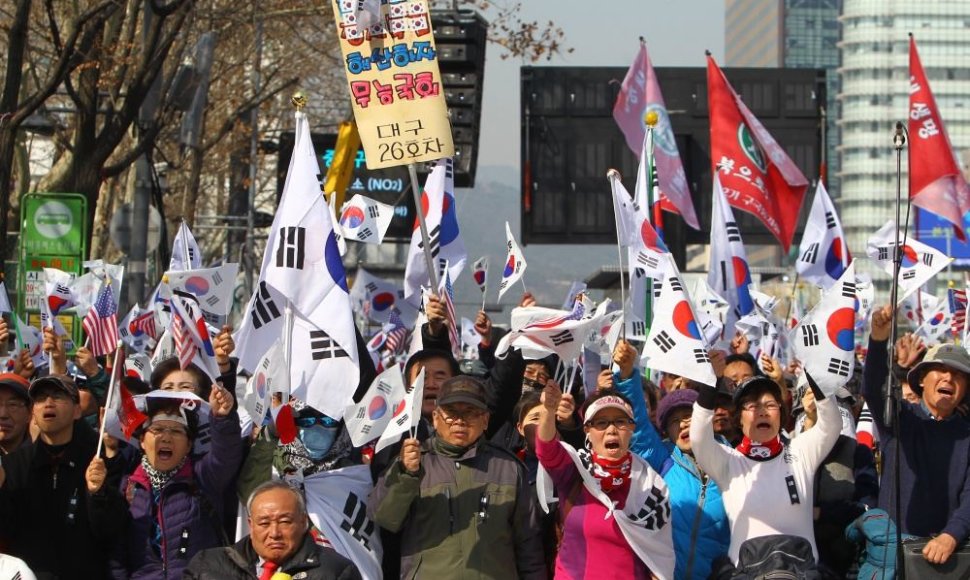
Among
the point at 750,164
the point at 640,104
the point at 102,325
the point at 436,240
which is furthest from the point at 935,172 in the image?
the point at 102,325

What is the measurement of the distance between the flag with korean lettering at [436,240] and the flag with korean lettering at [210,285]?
4.19 feet

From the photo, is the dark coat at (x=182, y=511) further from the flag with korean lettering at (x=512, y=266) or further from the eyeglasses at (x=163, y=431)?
the flag with korean lettering at (x=512, y=266)

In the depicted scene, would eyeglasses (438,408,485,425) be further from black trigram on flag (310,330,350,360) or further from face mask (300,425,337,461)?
black trigram on flag (310,330,350,360)

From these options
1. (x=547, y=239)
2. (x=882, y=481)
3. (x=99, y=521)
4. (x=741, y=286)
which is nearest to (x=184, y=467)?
(x=99, y=521)

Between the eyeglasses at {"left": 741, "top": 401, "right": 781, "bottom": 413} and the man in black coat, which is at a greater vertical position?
the eyeglasses at {"left": 741, "top": 401, "right": 781, "bottom": 413}

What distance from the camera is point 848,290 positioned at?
8.43m

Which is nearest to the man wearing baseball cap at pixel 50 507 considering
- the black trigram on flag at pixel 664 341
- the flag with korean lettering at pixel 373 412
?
the flag with korean lettering at pixel 373 412

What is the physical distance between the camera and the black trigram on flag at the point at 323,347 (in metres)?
7.99

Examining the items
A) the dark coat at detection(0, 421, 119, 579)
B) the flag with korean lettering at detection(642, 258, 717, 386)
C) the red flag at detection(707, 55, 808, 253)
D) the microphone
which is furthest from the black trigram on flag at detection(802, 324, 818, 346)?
the red flag at detection(707, 55, 808, 253)

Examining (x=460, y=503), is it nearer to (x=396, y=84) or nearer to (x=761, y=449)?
(x=761, y=449)

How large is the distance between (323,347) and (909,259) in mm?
5978

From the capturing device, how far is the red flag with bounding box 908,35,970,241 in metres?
14.7

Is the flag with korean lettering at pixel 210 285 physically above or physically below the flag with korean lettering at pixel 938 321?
above

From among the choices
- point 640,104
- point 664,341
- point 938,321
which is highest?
point 640,104
